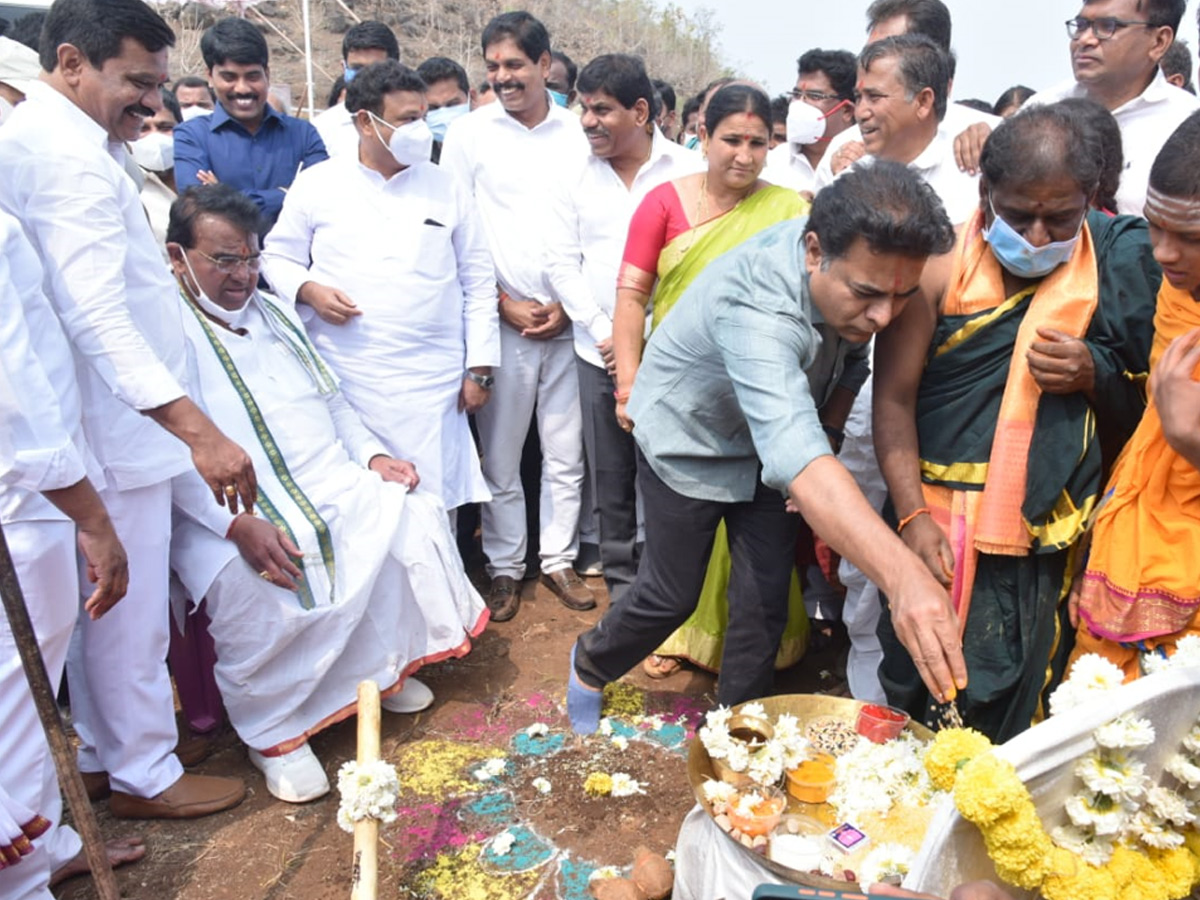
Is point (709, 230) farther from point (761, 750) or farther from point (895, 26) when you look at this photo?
point (761, 750)

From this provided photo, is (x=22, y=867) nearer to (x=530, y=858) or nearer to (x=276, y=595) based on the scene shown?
(x=276, y=595)

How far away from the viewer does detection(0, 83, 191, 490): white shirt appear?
254 cm

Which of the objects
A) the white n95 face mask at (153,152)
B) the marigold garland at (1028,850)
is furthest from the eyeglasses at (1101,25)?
the white n95 face mask at (153,152)

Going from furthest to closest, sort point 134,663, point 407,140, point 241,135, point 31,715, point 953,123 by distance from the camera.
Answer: point 241,135 → point 407,140 → point 953,123 → point 134,663 → point 31,715

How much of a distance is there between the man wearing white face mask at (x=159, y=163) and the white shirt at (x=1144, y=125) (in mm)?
3879

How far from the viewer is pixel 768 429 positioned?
7.45 ft

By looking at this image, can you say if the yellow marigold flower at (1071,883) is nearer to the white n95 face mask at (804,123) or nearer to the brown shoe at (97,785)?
the brown shoe at (97,785)

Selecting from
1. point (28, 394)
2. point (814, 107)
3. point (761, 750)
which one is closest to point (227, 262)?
point (28, 394)

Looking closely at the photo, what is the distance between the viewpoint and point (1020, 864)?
1.53 m

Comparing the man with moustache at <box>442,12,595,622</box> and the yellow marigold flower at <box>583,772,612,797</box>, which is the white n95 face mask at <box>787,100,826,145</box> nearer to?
the man with moustache at <box>442,12,595,622</box>

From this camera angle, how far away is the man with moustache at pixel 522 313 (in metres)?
4.44

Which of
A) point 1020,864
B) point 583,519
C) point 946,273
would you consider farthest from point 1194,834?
point 583,519

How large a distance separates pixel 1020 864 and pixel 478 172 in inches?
150

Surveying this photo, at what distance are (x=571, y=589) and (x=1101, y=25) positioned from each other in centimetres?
313
